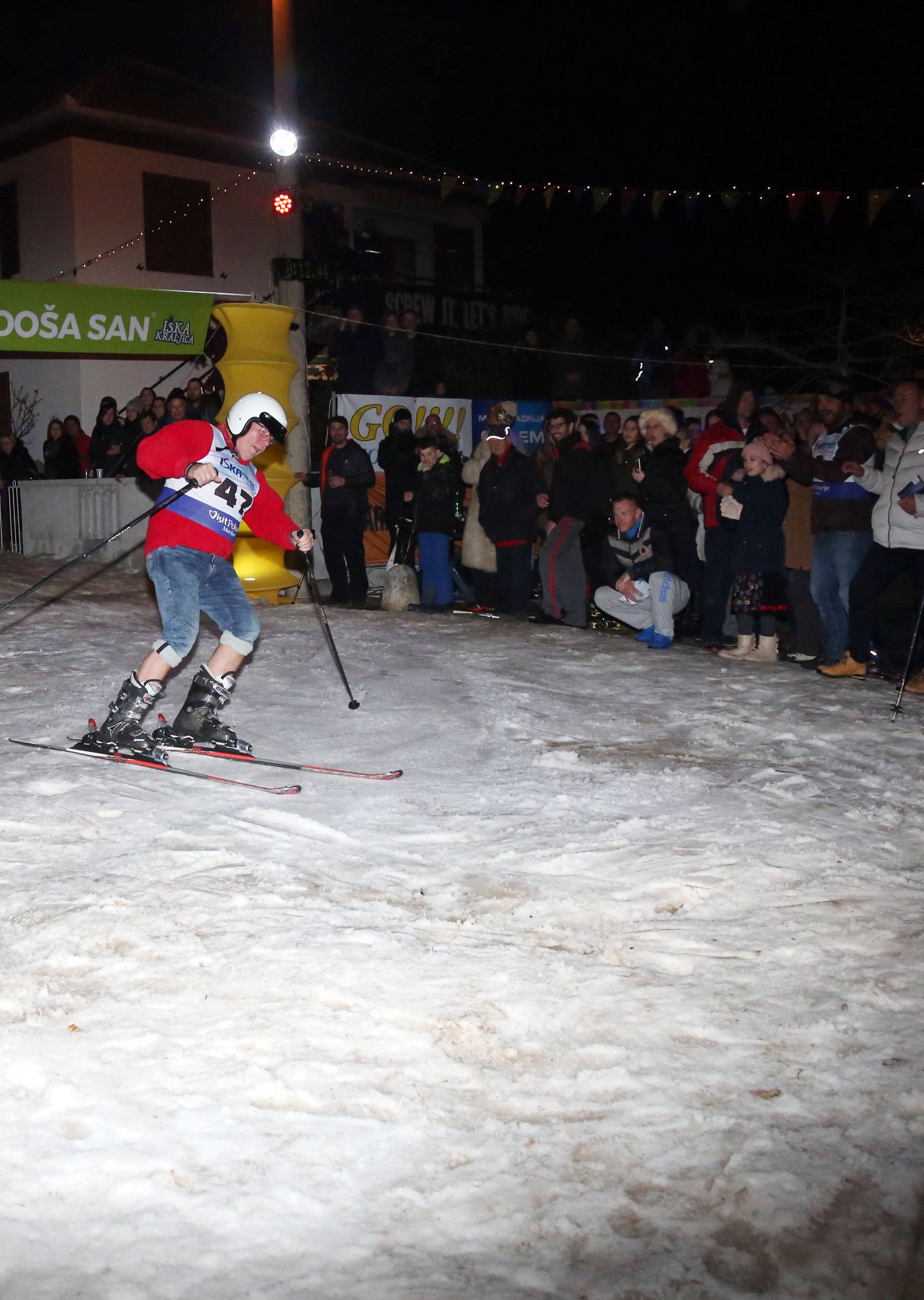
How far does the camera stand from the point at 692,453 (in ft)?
31.6

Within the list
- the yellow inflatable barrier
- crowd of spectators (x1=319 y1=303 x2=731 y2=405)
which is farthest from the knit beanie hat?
crowd of spectators (x1=319 y1=303 x2=731 y2=405)

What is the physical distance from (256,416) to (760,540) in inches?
174

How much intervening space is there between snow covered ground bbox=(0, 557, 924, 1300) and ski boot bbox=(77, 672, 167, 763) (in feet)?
0.67

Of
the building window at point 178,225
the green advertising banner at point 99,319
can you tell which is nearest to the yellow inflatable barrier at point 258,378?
the green advertising banner at point 99,319

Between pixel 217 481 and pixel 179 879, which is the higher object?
pixel 217 481

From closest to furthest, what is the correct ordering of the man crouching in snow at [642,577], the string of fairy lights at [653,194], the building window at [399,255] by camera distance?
1. the man crouching in snow at [642,577]
2. the string of fairy lights at [653,194]
3. the building window at [399,255]

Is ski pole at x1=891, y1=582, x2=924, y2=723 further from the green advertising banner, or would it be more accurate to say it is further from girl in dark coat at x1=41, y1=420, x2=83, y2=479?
girl in dark coat at x1=41, y1=420, x2=83, y2=479

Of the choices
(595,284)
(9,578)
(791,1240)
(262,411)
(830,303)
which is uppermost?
(595,284)

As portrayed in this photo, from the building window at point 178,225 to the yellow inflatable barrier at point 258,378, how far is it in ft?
41.0

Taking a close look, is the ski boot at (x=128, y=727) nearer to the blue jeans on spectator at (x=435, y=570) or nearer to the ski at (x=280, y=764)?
the ski at (x=280, y=764)

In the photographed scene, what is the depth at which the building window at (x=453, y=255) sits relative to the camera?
29734 millimetres

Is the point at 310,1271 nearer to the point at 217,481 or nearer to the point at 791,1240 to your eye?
the point at 791,1240

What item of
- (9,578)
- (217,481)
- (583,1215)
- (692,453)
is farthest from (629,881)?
(9,578)

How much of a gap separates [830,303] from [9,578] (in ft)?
50.1
